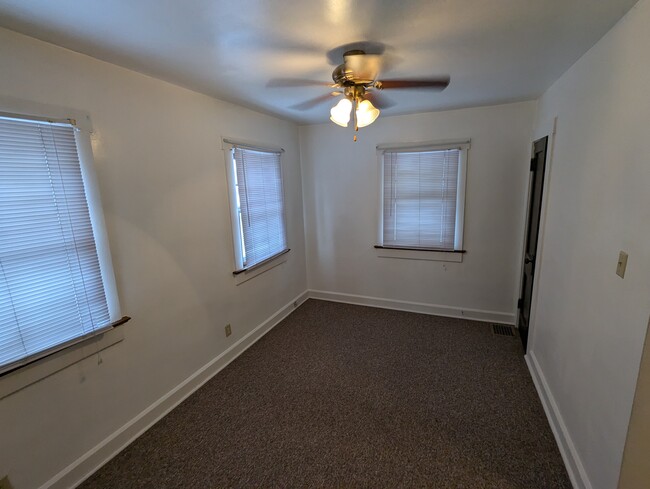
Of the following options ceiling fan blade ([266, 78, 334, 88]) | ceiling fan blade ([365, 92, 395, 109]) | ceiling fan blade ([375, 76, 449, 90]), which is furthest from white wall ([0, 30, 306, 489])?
ceiling fan blade ([375, 76, 449, 90])

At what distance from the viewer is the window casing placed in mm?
1374

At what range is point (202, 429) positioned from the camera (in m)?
2.02

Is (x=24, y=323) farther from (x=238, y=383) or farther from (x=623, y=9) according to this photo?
(x=623, y=9)

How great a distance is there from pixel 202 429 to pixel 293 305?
1.92m

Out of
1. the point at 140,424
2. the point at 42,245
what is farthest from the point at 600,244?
the point at 140,424

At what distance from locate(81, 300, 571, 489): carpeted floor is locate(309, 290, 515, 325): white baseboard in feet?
1.18

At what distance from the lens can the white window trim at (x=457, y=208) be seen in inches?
123

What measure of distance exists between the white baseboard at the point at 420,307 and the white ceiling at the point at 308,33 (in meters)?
2.38

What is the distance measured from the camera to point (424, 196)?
3.34 meters

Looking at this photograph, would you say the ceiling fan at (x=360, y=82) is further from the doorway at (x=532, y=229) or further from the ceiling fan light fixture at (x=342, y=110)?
the doorway at (x=532, y=229)

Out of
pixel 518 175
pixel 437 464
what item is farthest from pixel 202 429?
pixel 518 175

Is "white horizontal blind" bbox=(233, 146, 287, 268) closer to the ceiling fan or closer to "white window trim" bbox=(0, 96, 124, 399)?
"white window trim" bbox=(0, 96, 124, 399)

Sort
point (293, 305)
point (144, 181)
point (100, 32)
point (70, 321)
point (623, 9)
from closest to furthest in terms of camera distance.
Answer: point (623, 9), point (100, 32), point (70, 321), point (144, 181), point (293, 305)

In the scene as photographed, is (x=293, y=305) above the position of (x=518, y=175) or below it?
below
